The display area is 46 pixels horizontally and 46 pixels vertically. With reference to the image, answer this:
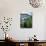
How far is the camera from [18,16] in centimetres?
516

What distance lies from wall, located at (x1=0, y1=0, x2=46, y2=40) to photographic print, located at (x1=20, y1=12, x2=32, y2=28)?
5.1 inches

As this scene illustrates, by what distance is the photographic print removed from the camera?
5160 millimetres

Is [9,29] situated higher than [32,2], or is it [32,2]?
[32,2]

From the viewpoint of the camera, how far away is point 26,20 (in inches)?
204

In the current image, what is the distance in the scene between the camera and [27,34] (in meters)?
5.13

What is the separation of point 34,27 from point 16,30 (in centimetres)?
75

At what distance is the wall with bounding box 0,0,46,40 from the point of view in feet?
16.8

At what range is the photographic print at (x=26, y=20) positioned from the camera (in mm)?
5160

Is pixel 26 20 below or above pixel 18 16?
below

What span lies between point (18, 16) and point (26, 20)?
37 centimetres

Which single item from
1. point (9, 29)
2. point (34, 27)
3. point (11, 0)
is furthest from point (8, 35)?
point (11, 0)

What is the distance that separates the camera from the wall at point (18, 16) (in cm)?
512

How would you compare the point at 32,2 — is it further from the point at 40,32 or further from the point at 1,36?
the point at 1,36

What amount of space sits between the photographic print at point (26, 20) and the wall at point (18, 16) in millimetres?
130
